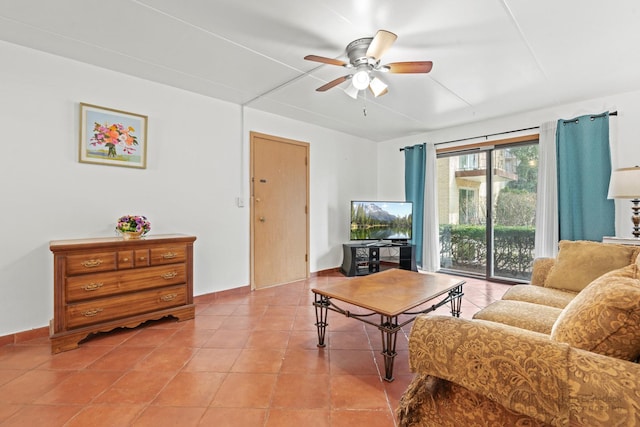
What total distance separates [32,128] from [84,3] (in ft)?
3.82

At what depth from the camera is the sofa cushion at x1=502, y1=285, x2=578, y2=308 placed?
1.90m

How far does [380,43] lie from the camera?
185cm

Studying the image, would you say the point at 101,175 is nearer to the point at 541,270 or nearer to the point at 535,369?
the point at 535,369

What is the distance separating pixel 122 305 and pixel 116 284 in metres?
0.19

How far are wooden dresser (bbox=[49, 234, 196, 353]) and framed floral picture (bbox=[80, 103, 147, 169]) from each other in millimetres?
761

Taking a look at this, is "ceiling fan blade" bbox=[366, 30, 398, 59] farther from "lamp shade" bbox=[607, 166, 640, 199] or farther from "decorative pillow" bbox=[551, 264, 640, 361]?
"lamp shade" bbox=[607, 166, 640, 199]

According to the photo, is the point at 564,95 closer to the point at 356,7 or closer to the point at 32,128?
the point at 356,7

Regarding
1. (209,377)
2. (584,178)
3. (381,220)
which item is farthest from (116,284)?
(584,178)

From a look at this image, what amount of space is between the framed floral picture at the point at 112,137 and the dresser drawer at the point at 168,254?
872mm

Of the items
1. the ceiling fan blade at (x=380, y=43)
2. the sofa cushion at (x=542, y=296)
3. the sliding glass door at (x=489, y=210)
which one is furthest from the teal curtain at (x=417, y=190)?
the ceiling fan blade at (x=380, y=43)

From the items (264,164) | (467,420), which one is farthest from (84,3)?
(467,420)

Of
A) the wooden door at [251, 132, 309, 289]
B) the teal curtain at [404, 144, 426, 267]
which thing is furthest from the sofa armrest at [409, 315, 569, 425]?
the teal curtain at [404, 144, 426, 267]

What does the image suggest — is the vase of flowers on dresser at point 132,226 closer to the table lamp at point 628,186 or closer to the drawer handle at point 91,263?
the drawer handle at point 91,263

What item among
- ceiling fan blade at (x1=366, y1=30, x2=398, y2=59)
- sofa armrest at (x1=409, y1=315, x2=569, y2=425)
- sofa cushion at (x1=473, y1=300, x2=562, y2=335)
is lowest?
sofa cushion at (x1=473, y1=300, x2=562, y2=335)
